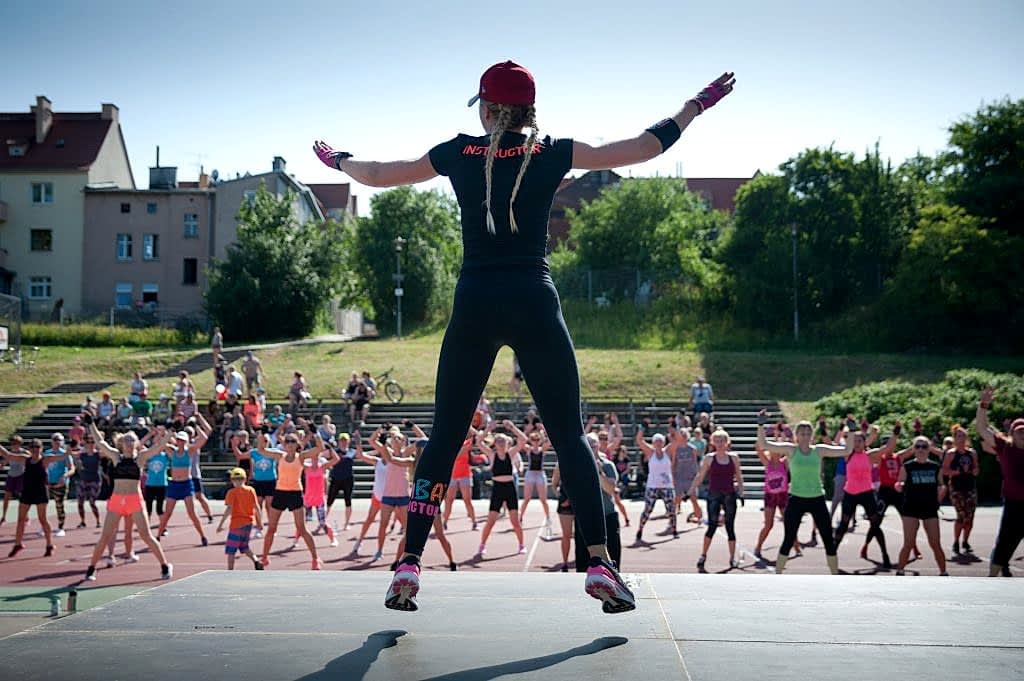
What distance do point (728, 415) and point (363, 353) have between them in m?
17.6

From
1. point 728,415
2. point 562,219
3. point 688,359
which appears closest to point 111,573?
point 728,415

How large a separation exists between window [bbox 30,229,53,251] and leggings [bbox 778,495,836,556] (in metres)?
53.8

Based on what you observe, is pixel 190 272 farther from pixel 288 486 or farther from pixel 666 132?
pixel 666 132

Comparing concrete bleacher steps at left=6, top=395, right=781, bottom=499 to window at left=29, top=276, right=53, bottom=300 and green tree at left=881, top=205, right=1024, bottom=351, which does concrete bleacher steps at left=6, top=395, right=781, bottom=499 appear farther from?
window at left=29, top=276, right=53, bottom=300

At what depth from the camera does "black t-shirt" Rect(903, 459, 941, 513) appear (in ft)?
40.8

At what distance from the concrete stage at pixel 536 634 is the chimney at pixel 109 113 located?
61.0m

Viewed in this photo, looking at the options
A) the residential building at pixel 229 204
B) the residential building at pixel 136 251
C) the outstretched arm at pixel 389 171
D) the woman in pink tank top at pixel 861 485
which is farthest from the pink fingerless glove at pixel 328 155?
the residential building at pixel 229 204

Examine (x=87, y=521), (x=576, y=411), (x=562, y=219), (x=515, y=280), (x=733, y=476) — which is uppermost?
(x=562, y=219)

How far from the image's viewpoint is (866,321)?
1709 inches

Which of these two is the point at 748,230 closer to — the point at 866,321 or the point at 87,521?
the point at 866,321

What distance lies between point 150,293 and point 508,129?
56.6 metres

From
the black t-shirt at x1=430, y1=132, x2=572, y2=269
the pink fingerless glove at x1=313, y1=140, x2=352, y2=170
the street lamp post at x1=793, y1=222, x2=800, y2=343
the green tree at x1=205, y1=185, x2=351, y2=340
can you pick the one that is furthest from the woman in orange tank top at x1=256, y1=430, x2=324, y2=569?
the green tree at x1=205, y1=185, x2=351, y2=340

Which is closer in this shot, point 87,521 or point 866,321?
point 87,521

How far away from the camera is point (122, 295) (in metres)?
56.0
